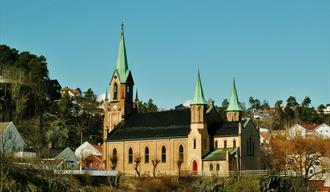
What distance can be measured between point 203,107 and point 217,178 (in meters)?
12.3

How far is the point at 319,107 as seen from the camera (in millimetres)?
192125

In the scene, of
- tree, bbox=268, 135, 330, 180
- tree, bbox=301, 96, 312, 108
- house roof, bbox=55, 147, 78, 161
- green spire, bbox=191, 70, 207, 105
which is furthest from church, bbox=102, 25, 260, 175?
tree, bbox=301, 96, 312, 108

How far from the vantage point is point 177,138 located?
82.4 m

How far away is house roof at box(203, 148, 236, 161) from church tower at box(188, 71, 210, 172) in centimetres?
73

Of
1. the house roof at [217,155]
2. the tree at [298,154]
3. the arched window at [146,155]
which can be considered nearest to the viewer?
the house roof at [217,155]

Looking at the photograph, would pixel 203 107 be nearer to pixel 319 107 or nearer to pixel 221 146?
pixel 221 146

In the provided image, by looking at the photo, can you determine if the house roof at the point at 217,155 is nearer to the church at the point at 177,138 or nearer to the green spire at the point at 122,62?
the church at the point at 177,138

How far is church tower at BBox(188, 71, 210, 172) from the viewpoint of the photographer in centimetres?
7931

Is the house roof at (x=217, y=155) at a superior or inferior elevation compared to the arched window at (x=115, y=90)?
inferior

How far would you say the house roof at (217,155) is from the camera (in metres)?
77.6

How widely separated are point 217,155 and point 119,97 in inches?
882

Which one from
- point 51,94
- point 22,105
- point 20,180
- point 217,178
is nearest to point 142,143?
point 217,178

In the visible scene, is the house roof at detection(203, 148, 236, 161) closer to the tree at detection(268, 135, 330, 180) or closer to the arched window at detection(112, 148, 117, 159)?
the tree at detection(268, 135, 330, 180)

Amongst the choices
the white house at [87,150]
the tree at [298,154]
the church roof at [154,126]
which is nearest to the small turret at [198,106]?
the church roof at [154,126]
